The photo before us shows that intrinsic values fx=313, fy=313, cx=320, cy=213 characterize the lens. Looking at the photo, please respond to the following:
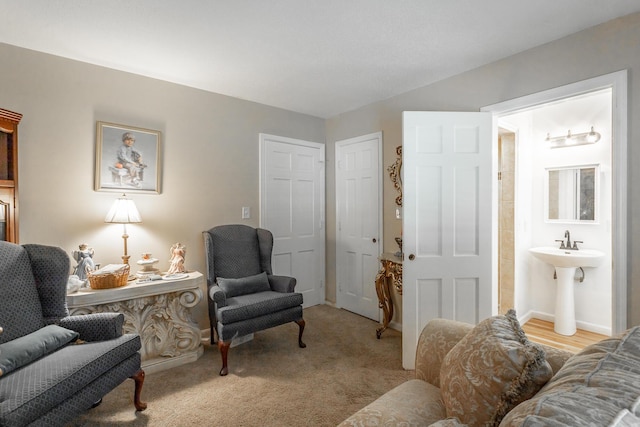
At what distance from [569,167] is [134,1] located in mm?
4130

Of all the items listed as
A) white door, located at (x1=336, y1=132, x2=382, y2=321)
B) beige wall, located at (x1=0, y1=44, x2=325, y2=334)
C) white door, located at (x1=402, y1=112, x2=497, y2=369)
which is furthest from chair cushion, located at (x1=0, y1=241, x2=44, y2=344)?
white door, located at (x1=336, y1=132, x2=382, y2=321)

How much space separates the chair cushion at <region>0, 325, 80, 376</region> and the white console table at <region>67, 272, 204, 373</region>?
45 cm

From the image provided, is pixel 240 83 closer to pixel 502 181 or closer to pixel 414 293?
A: pixel 414 293

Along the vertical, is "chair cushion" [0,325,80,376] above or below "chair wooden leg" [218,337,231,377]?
above

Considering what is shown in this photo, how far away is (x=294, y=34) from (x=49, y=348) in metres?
2.44

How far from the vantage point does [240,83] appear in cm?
307

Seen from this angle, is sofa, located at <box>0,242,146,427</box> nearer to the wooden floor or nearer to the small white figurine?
the small white figurine

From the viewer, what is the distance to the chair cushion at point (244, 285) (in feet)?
9.30

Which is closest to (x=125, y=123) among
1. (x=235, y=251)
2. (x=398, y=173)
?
(x=235, y=251)

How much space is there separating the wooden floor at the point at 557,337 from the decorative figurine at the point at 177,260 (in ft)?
11.3

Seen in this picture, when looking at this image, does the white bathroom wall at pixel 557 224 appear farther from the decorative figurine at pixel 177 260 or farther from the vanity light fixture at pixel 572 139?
the decorative figurine at pixel 177 260

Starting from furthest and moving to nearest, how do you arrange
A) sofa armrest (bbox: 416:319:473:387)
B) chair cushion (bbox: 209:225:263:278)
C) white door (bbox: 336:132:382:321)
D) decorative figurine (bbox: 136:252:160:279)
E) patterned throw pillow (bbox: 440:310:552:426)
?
1. white door (bbox: 336:132:382:321)
2. chair cushion (bbox: 209:225:263:278)
3. decorative figurine (bbox: 136:252:160:279)
4. sofa armrest (bbox: 416:319:473:387)
5. patterned throw pillow (bbox: 440:310:552:426)

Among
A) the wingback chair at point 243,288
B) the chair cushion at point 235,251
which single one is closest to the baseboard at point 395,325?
the wingback chair at point 243,288

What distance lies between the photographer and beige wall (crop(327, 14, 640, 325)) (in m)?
1.98
